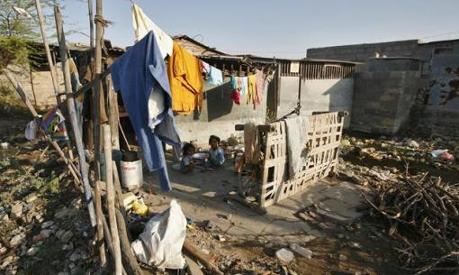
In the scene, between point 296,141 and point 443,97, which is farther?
point 443,97

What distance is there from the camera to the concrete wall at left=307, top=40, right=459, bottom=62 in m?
11.7

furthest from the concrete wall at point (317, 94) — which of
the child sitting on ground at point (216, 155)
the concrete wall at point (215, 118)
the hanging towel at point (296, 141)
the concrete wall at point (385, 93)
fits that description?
the hanging towel at point (296, 141)

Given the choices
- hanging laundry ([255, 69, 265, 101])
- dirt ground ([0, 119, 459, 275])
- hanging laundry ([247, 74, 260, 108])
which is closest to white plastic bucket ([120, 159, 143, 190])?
dirt ground ([0, 119, 459, 275])

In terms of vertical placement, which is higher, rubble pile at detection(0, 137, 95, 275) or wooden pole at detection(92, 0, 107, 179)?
wooden pole at detection(92, 0, 107, 179)

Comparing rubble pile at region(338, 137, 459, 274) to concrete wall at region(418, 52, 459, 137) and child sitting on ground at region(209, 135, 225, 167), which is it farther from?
concrete wall at region(418, 52, 459, 137)

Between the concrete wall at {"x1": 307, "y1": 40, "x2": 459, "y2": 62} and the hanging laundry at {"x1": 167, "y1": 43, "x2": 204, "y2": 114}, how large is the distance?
11.3 m

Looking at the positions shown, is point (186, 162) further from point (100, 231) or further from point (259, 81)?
point (259, 81)

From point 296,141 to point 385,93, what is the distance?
8.98 meters

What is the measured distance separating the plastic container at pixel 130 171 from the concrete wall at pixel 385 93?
10.7 metres

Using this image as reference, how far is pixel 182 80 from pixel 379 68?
10592 millimetres

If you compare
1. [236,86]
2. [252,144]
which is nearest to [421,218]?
[252,144]

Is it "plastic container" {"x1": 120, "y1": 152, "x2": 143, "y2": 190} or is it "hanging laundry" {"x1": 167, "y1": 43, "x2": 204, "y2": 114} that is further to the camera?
"plastic container" {"x1": 120, "y1": 152, "x2": 143, "y2": 190}

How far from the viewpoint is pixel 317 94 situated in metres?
12.0

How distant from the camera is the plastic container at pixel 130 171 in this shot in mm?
5246
